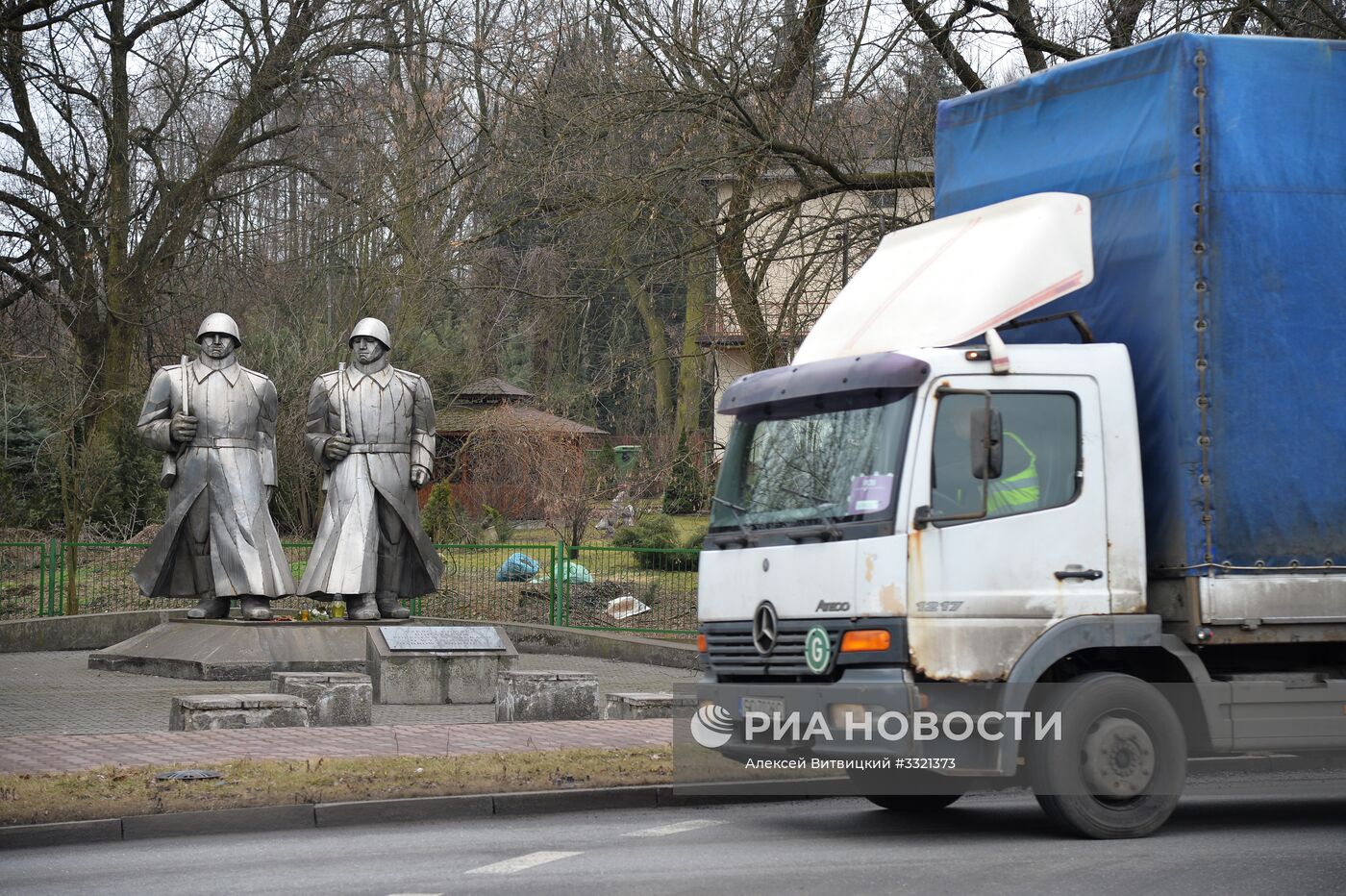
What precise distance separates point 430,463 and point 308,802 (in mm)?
8107

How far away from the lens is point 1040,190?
9.75 metres

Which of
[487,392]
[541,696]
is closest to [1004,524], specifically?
[541,696]

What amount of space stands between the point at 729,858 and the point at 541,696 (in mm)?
5711

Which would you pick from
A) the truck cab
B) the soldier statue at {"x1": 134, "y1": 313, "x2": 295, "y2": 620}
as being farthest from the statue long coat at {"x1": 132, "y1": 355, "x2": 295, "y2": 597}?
the truck cab

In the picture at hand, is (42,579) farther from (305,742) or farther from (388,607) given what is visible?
(305,742)

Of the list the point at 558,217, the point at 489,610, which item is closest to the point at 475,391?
the point at 489,610

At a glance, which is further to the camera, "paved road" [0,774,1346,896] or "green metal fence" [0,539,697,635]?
"green metal fence" [0,539,697,635]

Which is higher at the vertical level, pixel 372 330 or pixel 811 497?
pixel 372 330

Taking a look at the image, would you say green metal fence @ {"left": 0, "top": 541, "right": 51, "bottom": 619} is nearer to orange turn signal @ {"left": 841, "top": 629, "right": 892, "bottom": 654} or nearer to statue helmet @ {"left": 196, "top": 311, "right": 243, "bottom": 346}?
statue helmet @ {"left": 196, "top": 311, "right": 243, "bottom": 346}

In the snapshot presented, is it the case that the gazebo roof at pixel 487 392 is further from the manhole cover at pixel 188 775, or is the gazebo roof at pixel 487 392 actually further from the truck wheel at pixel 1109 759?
the truck wheel at pixel 1109 759

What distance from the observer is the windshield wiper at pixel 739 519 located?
8.76 m

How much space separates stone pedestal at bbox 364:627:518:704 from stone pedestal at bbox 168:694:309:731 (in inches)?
94.4

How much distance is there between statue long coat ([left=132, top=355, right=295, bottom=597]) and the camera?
16422 mm

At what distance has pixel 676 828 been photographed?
8898mm
